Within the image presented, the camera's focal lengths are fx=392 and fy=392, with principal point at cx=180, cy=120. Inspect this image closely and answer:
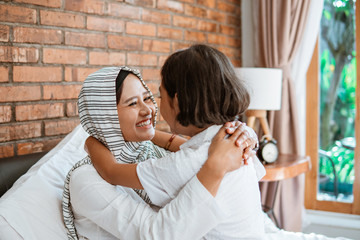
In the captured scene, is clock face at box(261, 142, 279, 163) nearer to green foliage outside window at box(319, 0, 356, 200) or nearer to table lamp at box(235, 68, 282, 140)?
table lamp at box(235, 68, 282, 140)

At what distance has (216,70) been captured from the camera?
1.06 m

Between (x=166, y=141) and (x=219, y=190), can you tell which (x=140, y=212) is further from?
(x=166, y=141)

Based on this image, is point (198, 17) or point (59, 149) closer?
point (59, 149)

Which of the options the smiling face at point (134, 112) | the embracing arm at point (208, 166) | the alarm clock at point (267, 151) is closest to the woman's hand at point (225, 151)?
the embracing arm at point (208, 166)

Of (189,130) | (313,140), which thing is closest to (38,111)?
(189,130)

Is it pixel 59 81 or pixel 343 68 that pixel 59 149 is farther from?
pixel 343 68

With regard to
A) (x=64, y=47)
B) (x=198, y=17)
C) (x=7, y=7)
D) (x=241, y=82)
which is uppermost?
(x=198, y=17)

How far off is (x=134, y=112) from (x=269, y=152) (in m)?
1.38

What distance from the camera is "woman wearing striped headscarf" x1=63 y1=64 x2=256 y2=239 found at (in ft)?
3.30

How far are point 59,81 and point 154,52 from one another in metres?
0.74

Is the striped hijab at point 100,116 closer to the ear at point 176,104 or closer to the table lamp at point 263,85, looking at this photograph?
the ear at point 176,104

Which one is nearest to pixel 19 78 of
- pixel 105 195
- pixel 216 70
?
pixel 105 195

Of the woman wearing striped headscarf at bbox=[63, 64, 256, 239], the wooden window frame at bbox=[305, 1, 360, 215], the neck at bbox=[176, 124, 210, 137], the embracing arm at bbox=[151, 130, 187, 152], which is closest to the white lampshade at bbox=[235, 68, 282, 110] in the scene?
the wooden window frame at bbox=[305, 1, 360, 215]

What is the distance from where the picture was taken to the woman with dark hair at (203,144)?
1.05m
